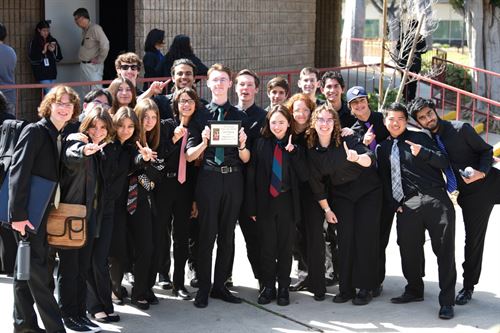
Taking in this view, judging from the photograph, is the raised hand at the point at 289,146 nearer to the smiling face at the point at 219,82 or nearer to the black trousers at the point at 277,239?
the black trousers at the point at 277,239

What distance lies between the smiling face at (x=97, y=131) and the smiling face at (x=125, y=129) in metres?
0.34

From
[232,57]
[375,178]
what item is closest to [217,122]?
[375,178]

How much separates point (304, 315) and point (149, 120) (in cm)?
195

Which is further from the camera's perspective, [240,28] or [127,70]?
[240,28]

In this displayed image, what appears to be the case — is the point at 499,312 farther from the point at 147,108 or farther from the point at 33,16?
the point at 33,16

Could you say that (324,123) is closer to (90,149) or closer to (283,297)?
(283,297)

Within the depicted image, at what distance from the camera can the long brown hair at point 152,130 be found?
661 centimetres

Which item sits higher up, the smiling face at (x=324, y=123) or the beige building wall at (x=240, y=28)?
the beige building wall at (x=240, y=28)

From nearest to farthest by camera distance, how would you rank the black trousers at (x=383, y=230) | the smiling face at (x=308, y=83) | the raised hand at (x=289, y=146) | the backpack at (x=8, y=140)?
the backpack at (x=8, y=140) < the raised hand at (x=289, y=146) < the black trousers at (x=383, y=230) < the smiling face at (x=308, y=83)

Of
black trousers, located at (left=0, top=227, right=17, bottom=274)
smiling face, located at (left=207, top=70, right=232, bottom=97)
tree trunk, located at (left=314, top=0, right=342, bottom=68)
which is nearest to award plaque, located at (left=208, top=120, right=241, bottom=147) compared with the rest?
smiling face, located at (left=207, top=70, right=232, bottom=97)

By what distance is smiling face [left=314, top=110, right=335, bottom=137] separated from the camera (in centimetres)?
685

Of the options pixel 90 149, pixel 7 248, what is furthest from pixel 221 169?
pixel 7 248

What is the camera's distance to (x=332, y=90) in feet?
24.7

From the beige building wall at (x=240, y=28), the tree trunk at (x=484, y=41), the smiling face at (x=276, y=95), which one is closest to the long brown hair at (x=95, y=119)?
the smiling face at (x=276, y=95)
